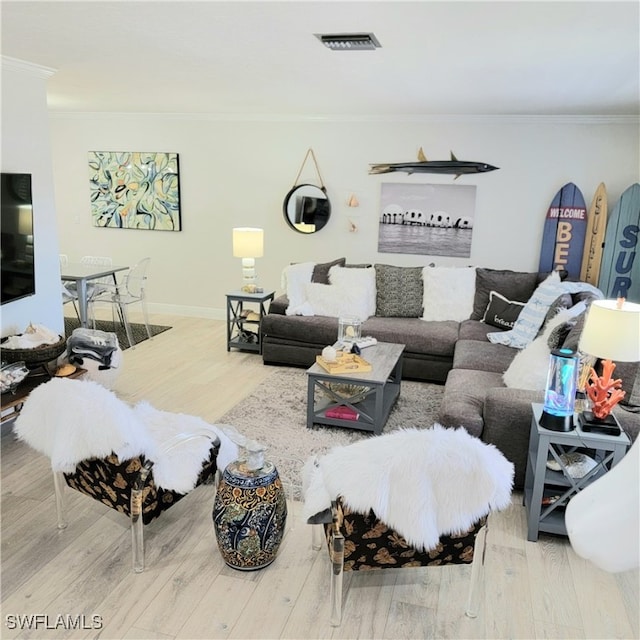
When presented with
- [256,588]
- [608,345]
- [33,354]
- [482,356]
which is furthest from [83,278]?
[608,345]

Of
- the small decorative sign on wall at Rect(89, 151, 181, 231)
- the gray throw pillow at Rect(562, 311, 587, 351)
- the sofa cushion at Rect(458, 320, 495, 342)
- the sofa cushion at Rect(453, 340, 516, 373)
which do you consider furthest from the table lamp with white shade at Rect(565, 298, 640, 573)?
the small decorative sign on wall at Rect(89, 151, 181, 231)

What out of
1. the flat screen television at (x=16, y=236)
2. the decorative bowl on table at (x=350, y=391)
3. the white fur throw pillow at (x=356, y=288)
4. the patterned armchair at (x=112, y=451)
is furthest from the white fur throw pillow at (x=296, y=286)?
the patterned armchair at (x=112, y=451)

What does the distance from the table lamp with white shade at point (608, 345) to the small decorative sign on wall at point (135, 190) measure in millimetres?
5064

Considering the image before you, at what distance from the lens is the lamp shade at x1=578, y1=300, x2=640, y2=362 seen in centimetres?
254

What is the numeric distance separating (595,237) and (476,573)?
13.5 ft

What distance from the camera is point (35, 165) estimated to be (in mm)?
3896

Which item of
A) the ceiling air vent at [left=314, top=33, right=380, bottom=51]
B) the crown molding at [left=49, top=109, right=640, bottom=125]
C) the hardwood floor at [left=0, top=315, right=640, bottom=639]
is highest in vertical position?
the crown molding at [left=49, top=109, right=640, bottom=125]

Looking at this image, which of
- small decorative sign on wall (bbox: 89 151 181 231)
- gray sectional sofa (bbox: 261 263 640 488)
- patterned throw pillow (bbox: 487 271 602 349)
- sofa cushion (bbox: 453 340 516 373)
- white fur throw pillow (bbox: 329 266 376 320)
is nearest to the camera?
gray sectional sofa (bbox: 261 263 640 488)

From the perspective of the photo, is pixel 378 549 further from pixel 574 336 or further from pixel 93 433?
pixel 574 336

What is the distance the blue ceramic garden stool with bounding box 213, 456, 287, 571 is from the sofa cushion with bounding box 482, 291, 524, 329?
3.10 metres

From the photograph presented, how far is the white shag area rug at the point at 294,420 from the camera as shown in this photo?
11.2ft

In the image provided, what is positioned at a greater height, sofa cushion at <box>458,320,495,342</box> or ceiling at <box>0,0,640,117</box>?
ceiling at <box>0,0,640,117</box>

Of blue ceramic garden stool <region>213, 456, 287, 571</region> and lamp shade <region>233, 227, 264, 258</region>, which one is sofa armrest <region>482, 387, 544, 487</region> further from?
lamp shade <region>233, 227, 264, 258</region>

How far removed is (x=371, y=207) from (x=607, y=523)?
→ 18.3 feet
